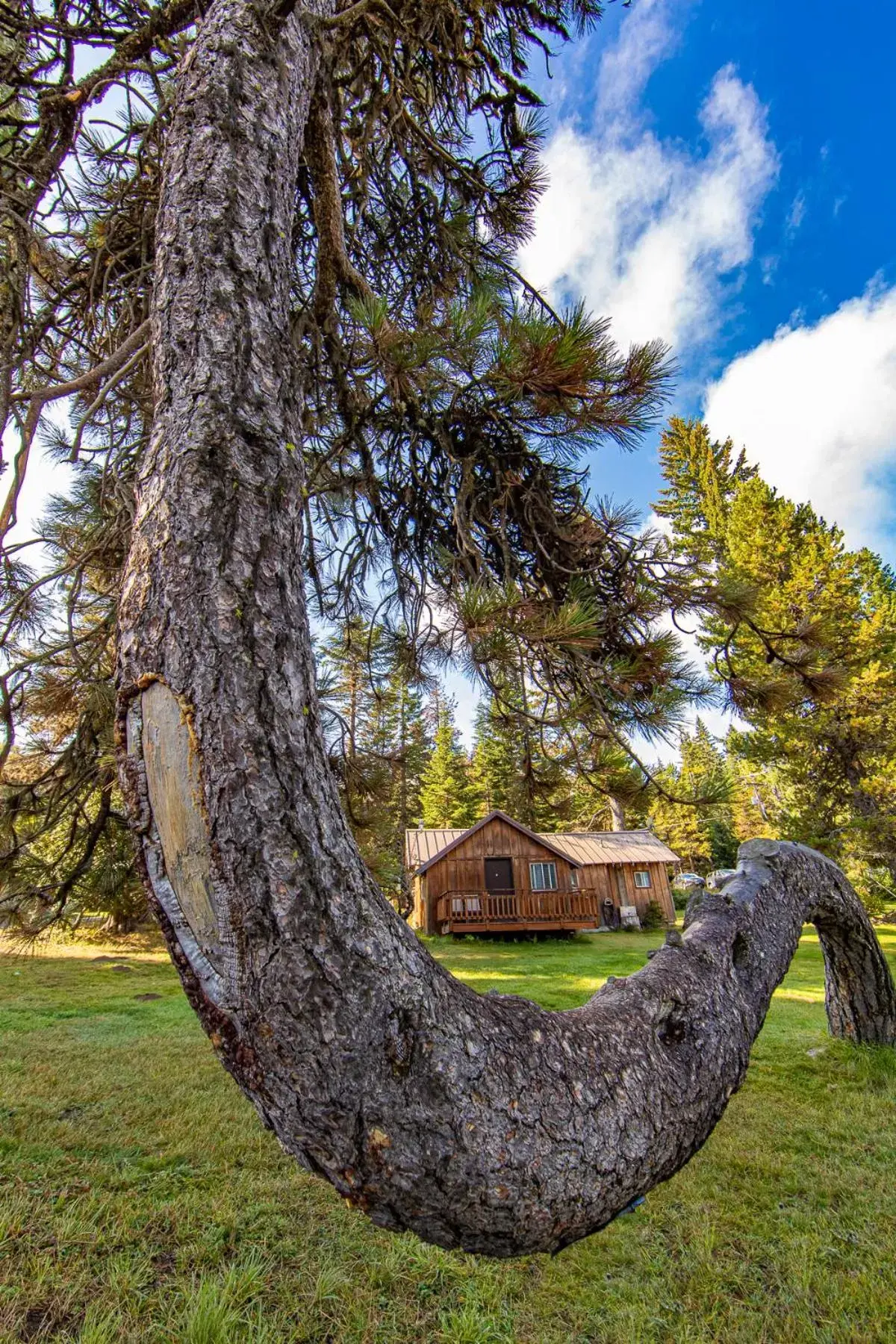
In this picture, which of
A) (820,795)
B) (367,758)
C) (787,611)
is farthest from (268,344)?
(820,795)

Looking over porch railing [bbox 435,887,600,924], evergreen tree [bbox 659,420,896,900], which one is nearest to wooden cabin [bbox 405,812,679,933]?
porch railing [bbox 435,887,600,924]

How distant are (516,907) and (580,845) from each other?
4347mm

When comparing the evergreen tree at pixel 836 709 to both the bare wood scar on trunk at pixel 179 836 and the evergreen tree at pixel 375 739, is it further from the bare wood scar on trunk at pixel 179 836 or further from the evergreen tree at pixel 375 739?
the bare wood scar on trunk at pixel 179 836

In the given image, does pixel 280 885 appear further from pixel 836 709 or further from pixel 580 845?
pixel 580 845

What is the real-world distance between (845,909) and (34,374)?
210 inches

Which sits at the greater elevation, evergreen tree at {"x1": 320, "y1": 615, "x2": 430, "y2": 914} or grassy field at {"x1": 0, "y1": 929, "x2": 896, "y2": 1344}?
evergreen tree at {"x1": 320, "y1": 615, "x2": 430, "y2": 914}

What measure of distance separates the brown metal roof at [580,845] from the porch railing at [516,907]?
3.93 ft

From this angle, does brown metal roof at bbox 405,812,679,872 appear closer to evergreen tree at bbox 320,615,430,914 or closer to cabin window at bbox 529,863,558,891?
cabin window at bbox 529,863,558,891

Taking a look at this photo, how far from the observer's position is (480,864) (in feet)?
55.4

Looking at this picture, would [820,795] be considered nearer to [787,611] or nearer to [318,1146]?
[787,611]

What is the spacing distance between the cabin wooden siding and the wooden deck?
293 mm

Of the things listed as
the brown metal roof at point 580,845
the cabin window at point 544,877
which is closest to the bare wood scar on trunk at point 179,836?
the brown metal roof at point 580,845

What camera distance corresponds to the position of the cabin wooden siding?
16562 millimetres

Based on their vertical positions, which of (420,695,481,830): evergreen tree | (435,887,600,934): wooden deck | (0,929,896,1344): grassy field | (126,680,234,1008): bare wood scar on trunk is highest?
(420,695,481,830): evergreen tree
